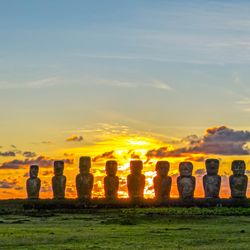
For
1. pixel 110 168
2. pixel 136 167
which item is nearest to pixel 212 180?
pixel 136 167

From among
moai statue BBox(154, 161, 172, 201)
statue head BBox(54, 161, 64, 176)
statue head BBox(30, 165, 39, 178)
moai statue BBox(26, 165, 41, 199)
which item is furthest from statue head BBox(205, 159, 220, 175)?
statue head BBox(30, 165, 39, 178)

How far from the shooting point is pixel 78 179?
159 feet

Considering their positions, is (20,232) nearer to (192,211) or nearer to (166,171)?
(192,211)

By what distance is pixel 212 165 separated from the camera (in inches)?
1806

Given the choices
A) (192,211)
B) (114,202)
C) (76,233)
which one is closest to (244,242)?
(76,233)

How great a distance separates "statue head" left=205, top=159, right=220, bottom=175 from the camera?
4584cm

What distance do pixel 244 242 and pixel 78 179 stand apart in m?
28.6

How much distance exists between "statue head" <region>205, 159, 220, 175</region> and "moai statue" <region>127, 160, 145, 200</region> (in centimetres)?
512

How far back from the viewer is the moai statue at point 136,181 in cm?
4772

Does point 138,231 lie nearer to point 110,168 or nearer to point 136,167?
point 136,167

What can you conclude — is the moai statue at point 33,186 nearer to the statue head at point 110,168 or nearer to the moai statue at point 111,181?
the moai statue at point 111,181

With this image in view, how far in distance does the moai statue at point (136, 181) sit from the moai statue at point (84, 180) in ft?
9.61

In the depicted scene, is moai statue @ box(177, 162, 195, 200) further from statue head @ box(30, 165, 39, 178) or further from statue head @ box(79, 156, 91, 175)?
statue head @ box(30, 165, 39, 178)

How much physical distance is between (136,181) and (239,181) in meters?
7.64
